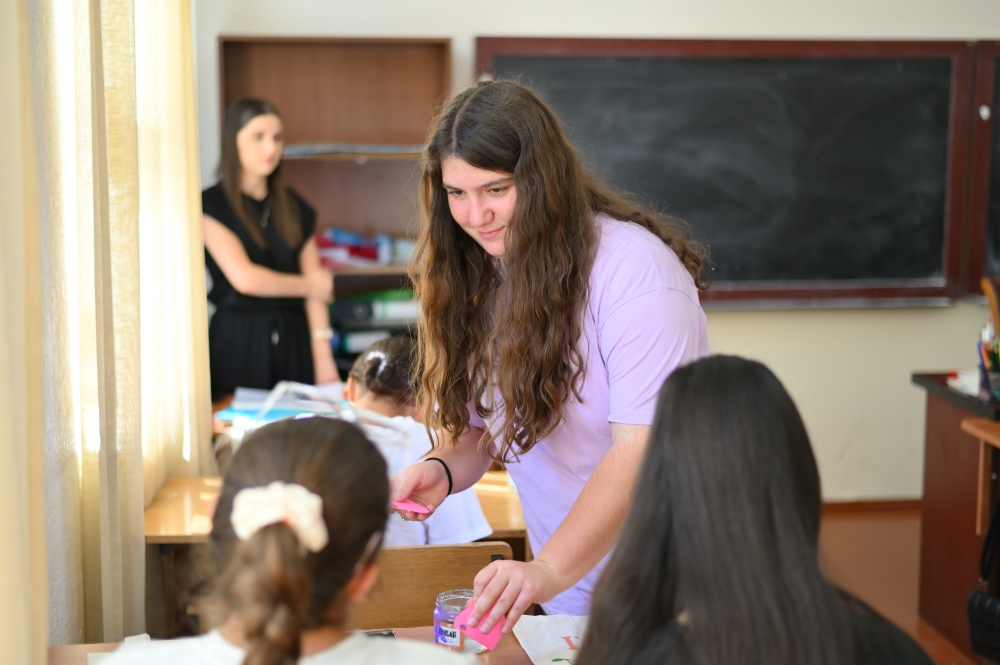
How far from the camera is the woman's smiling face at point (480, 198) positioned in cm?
147

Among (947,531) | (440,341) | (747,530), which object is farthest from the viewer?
(947,531)

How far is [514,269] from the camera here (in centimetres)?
152

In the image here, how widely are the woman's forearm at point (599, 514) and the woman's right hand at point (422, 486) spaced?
12.3 inches

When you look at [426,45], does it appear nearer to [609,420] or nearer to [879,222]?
[879,222]

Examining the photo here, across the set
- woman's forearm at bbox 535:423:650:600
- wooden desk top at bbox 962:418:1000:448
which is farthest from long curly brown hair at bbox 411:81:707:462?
wooden desk top at bbox 962:418:1000:448

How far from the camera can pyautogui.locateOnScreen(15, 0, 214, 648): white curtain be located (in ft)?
5.67

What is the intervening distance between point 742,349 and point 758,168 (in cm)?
78

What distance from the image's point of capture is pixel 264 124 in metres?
3.31

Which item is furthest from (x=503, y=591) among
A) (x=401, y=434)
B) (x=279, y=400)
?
(x=279, y=400)

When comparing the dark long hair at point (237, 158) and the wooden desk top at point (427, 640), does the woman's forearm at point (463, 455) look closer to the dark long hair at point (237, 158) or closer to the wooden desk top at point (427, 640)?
the wooden desk top at point (427, 640)

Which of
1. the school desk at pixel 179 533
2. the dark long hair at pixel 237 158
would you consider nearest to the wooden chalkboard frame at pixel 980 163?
the school desk at pixel 179 533

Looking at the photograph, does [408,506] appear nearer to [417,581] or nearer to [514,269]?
[417,581]

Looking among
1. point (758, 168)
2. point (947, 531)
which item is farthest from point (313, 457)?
point (758, 168)

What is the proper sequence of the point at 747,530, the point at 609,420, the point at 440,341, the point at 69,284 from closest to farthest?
the point at 747,530 → the point at 609,420 → the point at 440,341 → the point at 69,284
